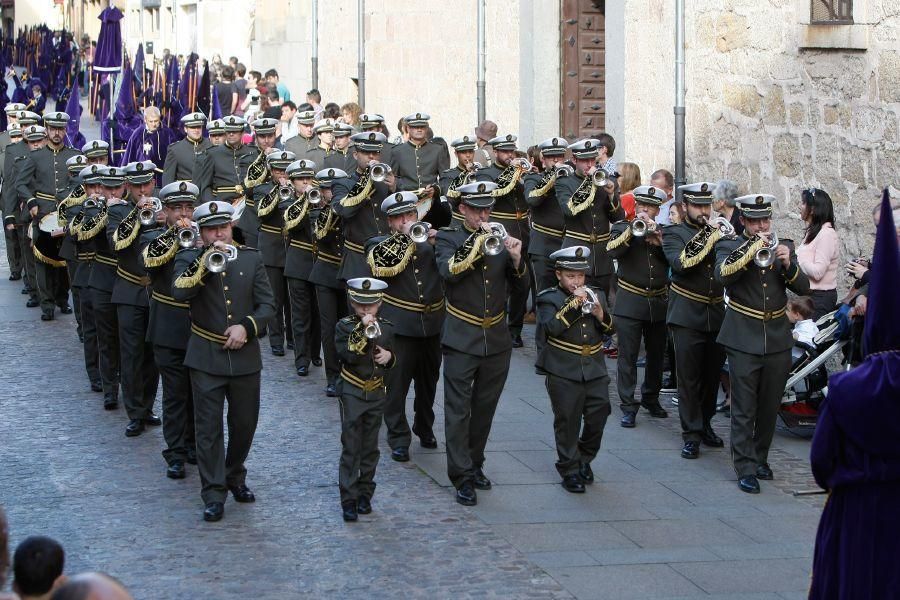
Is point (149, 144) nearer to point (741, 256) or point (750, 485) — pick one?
point (741, 256)

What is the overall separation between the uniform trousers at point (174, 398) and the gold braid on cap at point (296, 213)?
129 inches

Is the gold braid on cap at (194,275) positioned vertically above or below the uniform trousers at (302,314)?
above

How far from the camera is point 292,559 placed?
8.67m

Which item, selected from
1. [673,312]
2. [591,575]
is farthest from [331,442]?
[591,575]

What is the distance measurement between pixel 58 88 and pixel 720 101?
27693 mm

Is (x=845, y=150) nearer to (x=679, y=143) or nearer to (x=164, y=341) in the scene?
(x=679, y=143)

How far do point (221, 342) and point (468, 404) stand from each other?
1.62 metres

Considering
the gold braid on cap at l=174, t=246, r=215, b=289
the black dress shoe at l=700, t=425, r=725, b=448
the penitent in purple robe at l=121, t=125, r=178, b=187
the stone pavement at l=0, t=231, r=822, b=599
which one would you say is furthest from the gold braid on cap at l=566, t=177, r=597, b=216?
the penitent in purple robe at l=121, t=125, r=178, b=187

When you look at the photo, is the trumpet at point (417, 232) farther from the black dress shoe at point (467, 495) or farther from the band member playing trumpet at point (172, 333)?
the black dress shoe at point (467, 495)

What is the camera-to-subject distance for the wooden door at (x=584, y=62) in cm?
1936

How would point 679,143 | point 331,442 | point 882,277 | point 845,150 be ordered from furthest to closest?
point 679,143
point 845,150
point 331,442
point 882,277

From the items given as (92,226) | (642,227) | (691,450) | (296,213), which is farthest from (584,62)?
(691,450)

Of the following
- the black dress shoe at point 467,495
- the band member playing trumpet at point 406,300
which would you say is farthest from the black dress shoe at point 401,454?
the black dress shoe at point 467,495

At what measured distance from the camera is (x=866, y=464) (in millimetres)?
5309
